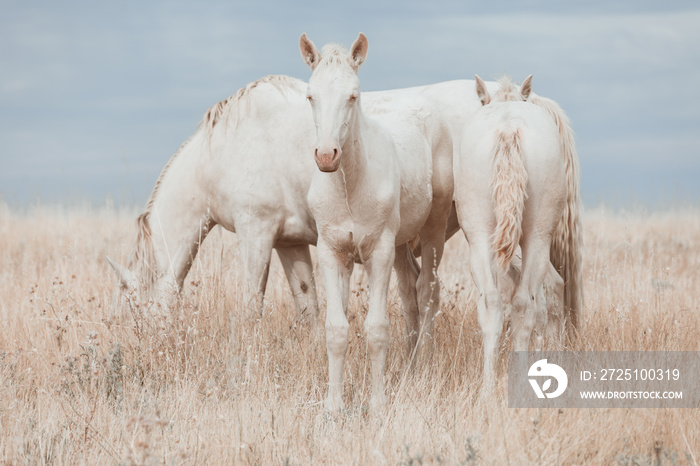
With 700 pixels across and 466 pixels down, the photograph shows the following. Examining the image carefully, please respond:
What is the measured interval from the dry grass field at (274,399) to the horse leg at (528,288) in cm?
32

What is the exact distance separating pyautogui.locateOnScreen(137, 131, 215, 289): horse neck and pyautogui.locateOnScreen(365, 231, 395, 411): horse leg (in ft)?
8.51

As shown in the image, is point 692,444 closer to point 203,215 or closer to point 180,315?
point 180,315

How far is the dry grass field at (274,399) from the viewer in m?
3.88

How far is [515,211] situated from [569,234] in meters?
2.20

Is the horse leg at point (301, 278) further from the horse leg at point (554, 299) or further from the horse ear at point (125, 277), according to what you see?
the horse leg at point (554, 299)

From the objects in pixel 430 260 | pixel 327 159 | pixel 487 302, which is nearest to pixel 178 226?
pixel 430 260

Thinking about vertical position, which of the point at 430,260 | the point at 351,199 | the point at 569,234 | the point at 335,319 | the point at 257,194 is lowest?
the point at 335,319

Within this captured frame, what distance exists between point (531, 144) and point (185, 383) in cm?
290

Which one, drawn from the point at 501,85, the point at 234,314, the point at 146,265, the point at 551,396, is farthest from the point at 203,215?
the point at 551,396

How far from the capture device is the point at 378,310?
491cm

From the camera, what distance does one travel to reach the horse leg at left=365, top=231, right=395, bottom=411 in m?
4.88

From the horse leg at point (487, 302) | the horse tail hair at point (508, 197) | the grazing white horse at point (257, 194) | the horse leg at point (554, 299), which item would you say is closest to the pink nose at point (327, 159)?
the horse tail hair at point (508, 197)

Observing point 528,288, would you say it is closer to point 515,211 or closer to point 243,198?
point 515,211

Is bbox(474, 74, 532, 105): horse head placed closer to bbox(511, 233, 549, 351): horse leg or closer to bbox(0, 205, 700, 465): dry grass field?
bbox(511, 233, 549, 351): horse leg
